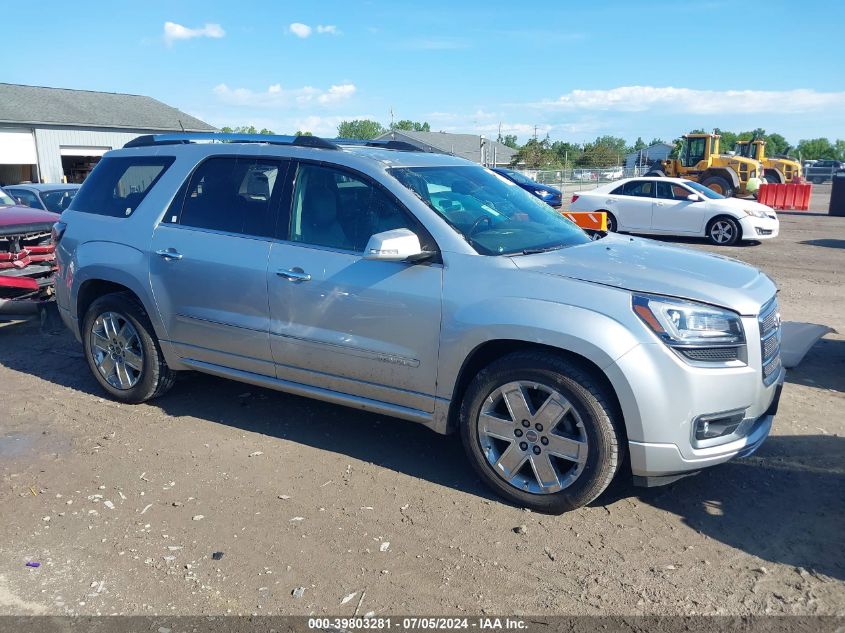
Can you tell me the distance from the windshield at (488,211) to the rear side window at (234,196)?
91 cm

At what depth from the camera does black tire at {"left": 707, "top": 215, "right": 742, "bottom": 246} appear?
16.0m

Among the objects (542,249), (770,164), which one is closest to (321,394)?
(542,249)

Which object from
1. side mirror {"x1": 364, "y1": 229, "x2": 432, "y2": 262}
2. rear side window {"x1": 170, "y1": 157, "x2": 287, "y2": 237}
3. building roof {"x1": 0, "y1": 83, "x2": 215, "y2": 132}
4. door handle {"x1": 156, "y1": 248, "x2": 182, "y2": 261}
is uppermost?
building roof {"x1": 0, "y1": 83, "x2": 215, "y2": 132}

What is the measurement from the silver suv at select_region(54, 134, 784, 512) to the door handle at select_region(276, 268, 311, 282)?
15 mm

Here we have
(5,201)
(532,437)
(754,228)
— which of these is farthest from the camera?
(754,228)

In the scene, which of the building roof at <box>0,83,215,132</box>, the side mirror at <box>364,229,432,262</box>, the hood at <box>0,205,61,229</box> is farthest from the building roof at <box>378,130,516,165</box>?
the side mirror at <box>364,229,432,262</box>

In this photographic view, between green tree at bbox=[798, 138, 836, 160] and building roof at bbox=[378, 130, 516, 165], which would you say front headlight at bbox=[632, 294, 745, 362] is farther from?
green tree at bbox=[798, 138, 836, 160]

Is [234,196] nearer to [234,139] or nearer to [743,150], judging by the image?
[234,139]

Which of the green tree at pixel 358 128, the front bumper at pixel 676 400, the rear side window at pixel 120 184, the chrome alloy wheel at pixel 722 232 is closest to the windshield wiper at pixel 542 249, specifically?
the front bumper at pixel 676 400

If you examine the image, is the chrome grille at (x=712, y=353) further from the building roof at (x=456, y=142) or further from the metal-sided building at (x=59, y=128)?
the building roof at (x=456, y=142)

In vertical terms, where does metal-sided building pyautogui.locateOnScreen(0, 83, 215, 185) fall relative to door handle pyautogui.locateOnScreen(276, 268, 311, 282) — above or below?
above

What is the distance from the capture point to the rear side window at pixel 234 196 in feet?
15.5

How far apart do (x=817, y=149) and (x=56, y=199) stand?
127 m

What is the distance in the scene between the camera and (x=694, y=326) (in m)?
3.55
